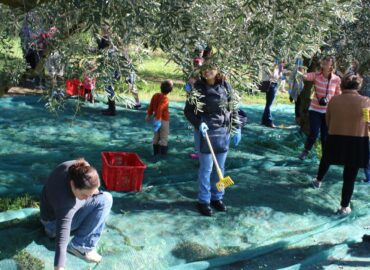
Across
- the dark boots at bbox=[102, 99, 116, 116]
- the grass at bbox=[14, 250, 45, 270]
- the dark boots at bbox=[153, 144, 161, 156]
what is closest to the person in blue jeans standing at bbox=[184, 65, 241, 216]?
the grass at bbox=[14, 250, 45, 270]

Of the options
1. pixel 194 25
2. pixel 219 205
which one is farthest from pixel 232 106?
pixel 219 205

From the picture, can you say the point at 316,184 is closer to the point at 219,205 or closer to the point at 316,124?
the point at 316,124

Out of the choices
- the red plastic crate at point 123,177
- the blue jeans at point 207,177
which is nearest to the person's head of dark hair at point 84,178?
the blue jeans at point 207,177

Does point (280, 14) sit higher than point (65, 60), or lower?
higher

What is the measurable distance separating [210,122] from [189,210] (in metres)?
1.00

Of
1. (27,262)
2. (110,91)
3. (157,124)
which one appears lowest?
(27,262)

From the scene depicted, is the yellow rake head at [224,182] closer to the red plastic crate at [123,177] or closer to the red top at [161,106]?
the red plastic crate at [123,177]

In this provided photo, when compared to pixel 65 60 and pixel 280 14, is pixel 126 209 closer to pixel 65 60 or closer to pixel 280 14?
pixel 65 60

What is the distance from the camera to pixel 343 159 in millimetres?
6070

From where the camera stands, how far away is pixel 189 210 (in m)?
5.98

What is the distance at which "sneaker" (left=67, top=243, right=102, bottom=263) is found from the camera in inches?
173

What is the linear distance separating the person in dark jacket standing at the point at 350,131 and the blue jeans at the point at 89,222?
2.85 metres

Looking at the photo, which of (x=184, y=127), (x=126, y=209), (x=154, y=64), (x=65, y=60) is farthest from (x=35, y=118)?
(x=154, y=64)

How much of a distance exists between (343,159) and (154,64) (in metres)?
15.2
